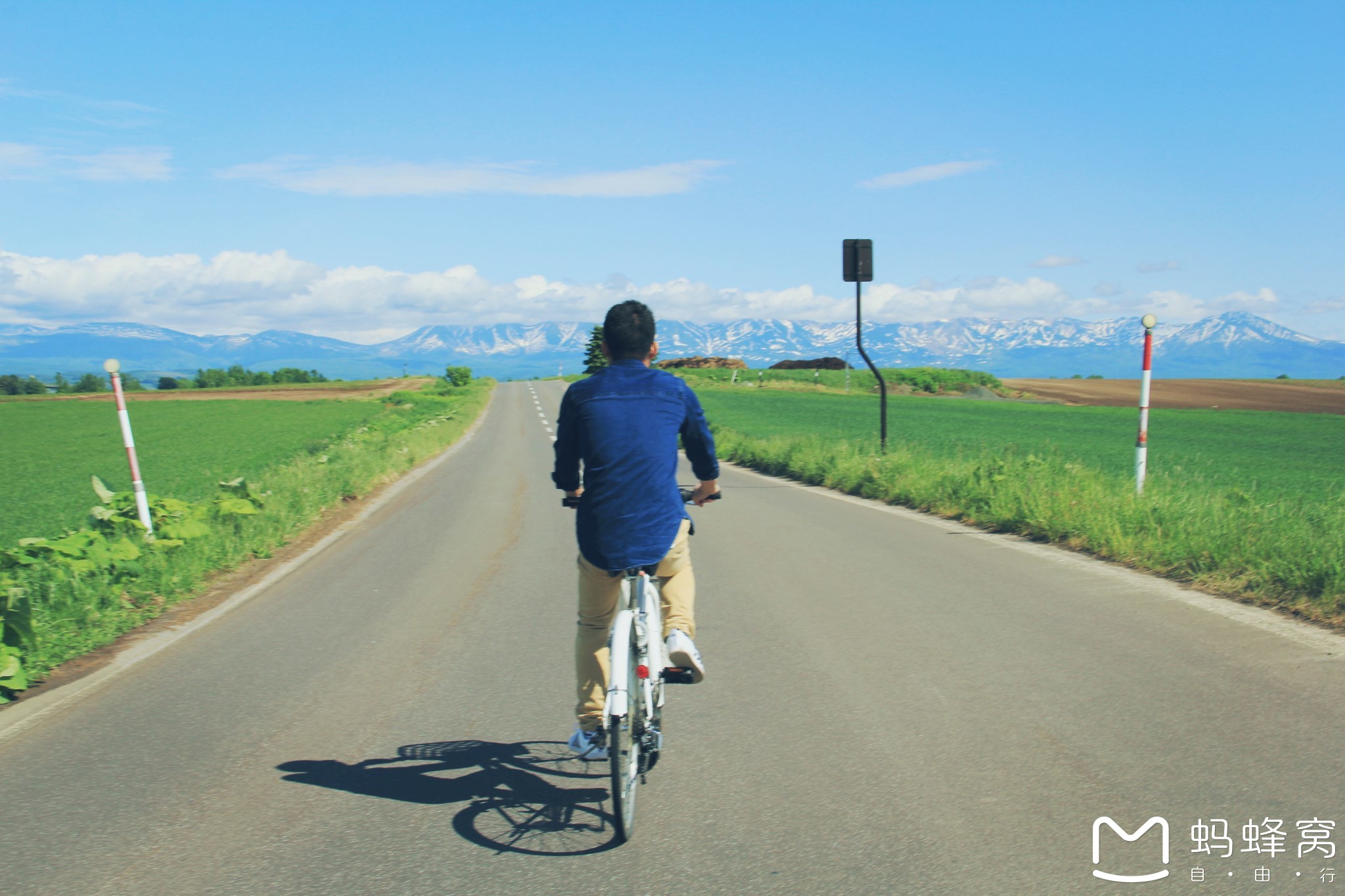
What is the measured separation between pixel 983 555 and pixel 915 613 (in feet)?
8.73

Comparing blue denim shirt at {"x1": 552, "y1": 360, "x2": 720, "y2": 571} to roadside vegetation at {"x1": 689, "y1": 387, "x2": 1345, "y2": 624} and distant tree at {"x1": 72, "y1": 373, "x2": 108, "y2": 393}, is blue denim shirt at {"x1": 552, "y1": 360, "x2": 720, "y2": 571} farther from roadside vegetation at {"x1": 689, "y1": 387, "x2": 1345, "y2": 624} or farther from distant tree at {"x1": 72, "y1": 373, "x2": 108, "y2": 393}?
distant tree at {"x1": 72, "y1": 373, "x2": 108, "y2": 393}

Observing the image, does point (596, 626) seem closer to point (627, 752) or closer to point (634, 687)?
point (634, 687)

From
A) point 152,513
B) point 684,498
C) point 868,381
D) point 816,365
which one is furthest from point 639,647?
point 816,365

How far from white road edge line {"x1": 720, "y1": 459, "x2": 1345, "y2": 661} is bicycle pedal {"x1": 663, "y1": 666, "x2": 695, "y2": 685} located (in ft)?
12.7

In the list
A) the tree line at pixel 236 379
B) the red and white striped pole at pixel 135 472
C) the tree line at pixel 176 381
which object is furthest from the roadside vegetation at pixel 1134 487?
the tree line at pixel 236 379

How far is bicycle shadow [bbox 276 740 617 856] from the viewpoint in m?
3.46

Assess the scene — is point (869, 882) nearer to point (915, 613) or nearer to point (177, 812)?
point (177, 812)

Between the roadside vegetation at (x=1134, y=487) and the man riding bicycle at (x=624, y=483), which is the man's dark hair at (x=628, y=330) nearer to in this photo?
the man riding bicycle at (x=624, y=483)

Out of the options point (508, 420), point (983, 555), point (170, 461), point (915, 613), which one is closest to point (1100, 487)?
point (983, 555)

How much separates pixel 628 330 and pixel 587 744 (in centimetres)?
165

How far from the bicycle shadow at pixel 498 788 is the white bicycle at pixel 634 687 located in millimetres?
225

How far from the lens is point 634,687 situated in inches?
139

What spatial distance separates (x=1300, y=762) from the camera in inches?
152

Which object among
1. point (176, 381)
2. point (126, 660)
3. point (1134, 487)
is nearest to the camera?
point (126, 660)
